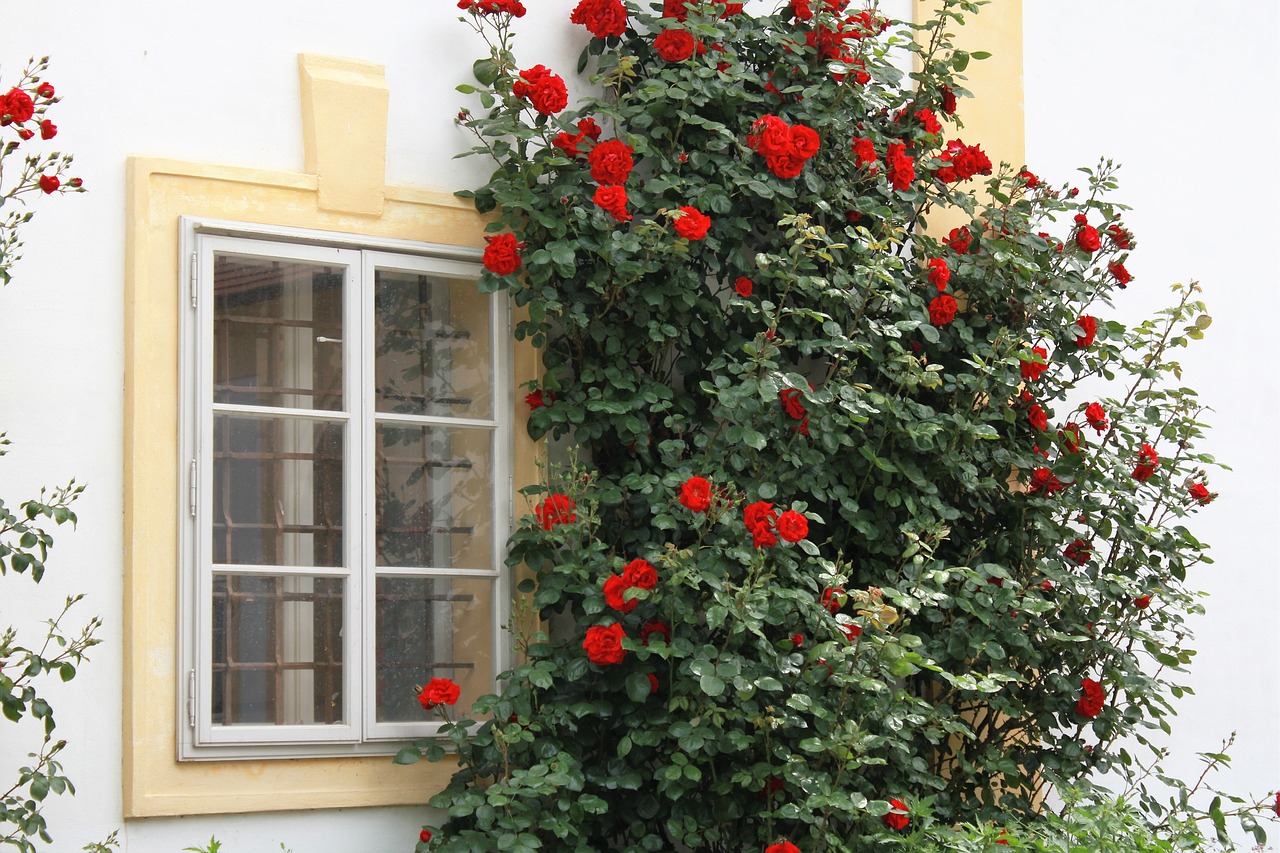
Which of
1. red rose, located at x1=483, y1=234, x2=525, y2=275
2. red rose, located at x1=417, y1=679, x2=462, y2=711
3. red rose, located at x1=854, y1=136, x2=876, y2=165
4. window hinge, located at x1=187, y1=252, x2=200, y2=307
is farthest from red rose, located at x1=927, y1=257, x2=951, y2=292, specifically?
window hinge, located at x1=187, y1=252, x2=200, y2=307

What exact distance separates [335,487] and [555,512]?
59 centimetres

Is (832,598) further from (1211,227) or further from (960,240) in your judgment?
(1211,227)

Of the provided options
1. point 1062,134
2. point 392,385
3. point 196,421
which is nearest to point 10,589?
point 196,421

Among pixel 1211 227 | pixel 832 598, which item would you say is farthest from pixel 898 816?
pixel 1211 227

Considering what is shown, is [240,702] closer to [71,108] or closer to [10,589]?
[10,589]

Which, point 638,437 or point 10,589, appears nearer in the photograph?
point 10,589

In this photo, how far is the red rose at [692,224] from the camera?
425 centimetres

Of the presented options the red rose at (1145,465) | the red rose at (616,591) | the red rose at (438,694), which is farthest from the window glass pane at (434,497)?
the red rose at (1145,465)

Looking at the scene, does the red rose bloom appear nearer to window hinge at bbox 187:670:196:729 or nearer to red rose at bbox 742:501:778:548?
red rose at bbox 742:501:778:548

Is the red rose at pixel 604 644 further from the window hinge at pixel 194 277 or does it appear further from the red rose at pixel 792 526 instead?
the window hinge at pixel 194 277

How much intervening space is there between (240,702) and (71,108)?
1.55 m

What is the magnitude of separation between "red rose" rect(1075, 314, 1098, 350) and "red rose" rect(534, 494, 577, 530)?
1.92m

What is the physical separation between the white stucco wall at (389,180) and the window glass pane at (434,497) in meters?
0.69

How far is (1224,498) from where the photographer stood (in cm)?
595
